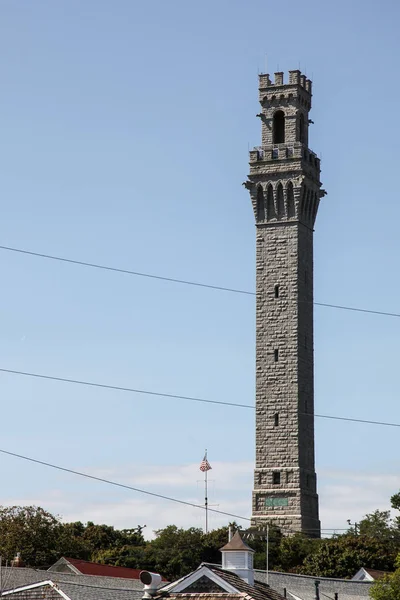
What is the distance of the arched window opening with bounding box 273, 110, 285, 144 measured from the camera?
11906 cm

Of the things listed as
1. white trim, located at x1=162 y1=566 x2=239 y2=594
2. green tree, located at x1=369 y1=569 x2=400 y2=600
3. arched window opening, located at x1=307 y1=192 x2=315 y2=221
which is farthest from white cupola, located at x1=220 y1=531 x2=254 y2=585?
arched window opening, located at x1=307 y1=192 x2=315 y2=221

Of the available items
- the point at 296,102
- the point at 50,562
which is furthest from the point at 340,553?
the point at 296,102

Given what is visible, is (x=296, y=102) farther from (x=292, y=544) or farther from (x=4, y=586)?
(x=4, y=586)

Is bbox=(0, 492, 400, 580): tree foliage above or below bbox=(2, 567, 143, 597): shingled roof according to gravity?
above

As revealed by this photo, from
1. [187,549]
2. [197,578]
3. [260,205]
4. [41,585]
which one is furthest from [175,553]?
[197,578]

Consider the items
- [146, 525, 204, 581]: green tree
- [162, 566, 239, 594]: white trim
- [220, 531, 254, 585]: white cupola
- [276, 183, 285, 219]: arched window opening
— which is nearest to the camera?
[162, 566, 239, 594]: white trim

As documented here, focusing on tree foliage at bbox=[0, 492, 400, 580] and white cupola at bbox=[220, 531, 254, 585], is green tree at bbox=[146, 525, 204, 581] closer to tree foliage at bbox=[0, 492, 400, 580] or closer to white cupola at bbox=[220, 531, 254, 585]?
tree foliage at bbox=[0, 492, 400, 580]

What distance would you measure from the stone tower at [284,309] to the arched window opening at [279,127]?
8 cm

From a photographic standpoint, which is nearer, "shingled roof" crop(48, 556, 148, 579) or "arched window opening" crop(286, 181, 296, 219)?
"shingled roof" crop(48, 556, 148, 579)

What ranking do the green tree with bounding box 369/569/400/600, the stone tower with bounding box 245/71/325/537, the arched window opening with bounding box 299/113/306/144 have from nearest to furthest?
the green tree with bounding box 369/569/400/600 → the stone tower with bounding box 245/71/325/537 → the arched window opening with bounding box 299/113/306/144

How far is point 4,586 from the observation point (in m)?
64.9

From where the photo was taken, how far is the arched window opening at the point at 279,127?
391ft

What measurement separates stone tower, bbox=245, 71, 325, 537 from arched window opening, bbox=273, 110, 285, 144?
0.08 metres

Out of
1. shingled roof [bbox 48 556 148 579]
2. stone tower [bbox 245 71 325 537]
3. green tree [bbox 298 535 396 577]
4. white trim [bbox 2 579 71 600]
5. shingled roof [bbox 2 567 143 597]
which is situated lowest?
white trim [bbox 2 579 71 600]
